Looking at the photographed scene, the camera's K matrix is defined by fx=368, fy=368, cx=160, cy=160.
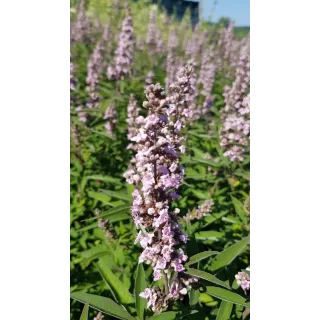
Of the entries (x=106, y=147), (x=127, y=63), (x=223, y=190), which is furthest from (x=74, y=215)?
(x=127, y=63)

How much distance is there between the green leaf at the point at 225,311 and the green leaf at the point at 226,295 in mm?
101

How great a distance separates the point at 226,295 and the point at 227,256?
255 mm

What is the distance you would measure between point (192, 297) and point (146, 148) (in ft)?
2.05

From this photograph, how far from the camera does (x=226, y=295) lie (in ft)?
4.62

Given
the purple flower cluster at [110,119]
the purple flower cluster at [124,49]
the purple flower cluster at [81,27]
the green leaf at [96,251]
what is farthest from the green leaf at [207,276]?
the purple flower cluster at [81,27]

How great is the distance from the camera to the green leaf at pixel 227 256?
64.1 inches

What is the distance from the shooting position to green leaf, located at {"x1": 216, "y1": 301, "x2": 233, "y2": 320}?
1.46 meters

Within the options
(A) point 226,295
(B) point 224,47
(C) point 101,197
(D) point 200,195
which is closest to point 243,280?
(A) point 226,295

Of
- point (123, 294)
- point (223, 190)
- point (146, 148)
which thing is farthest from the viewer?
point (223, 190)

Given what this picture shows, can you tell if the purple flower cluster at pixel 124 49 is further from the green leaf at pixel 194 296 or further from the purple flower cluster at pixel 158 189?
the green leaf at pixel 194 296

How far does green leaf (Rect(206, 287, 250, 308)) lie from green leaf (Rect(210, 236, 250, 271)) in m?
0.20

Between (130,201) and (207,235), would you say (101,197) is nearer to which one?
(130,201)
